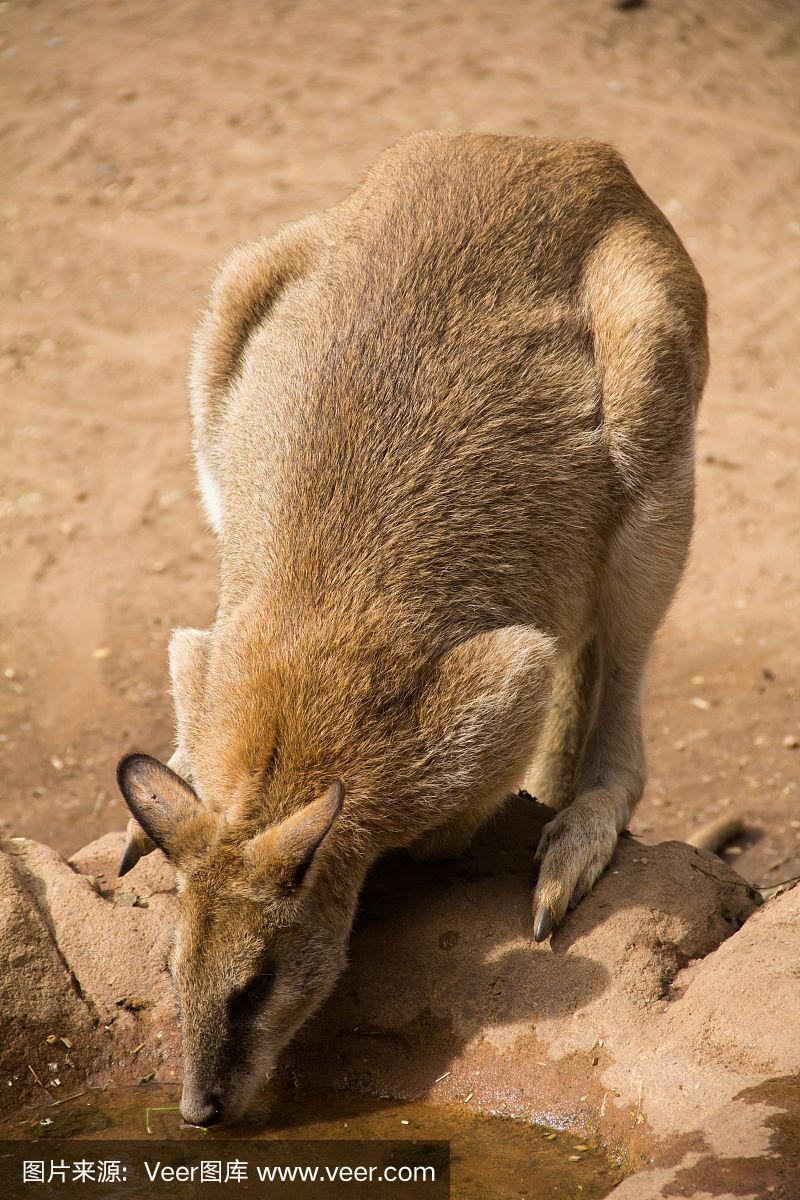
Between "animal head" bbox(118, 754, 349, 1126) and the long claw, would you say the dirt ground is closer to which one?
the long claw

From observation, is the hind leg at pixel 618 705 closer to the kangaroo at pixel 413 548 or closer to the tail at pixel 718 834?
the kangaroo at pixel 413 548

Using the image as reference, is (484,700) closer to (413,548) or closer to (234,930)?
(413,548)

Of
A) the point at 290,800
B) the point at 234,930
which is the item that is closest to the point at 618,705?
the point at 290,800

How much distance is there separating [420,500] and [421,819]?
3.57 feet

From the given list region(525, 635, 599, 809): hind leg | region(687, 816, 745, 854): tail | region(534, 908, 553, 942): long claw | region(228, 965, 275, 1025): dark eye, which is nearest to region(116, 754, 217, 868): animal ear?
region(228, 965, 275, 1025): dark eye

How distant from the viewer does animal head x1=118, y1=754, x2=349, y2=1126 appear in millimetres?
4047

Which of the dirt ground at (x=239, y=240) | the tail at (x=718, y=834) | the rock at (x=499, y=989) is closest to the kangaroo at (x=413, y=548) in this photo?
the rock at (x=499, y=989)

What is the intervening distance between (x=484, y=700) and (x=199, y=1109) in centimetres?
156

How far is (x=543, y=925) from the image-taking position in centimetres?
462

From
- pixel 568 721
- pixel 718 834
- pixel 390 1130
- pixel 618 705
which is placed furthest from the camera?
pixel 718 834

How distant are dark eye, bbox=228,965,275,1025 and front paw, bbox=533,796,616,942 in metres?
0.96

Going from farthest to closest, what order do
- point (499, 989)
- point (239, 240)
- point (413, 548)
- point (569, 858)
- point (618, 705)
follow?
point (239, 240), point (618, 705), point (569, 858), point (413, 548), point (499, 989)

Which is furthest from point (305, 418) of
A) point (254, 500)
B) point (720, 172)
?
point (720, 172)

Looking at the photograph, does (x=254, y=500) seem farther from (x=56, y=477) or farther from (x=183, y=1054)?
(x=56, y=477)
